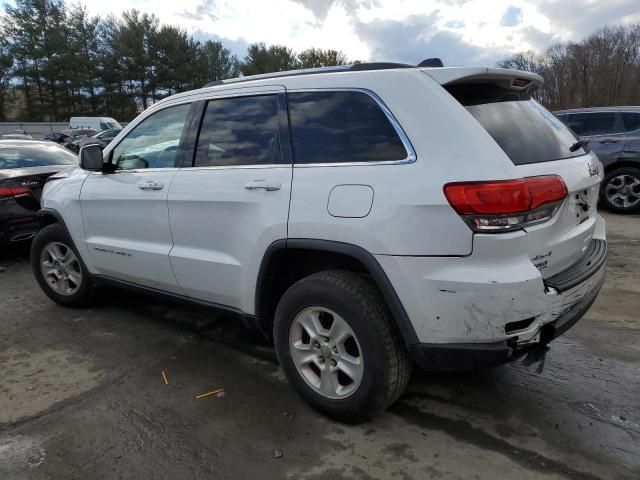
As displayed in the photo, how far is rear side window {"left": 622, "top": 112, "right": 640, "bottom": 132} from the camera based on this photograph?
782 centimetres

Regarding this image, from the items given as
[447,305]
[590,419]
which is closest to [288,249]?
[447,305]

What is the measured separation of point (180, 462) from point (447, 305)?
60.1 inches

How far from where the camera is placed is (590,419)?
2.62m

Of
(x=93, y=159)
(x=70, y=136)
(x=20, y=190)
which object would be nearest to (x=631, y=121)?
(x=93, y=159)

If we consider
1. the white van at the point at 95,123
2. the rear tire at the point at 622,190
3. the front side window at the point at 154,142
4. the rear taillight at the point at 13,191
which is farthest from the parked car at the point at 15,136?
the rear tire at the point at 622,190

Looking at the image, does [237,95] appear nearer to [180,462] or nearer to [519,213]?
[519,213]

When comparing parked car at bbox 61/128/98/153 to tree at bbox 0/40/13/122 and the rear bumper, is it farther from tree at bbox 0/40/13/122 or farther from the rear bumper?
the rear bumper

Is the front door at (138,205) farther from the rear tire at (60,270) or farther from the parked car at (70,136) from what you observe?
the parked car at (70,136)

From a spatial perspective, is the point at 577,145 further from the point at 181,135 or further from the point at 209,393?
the point at 209,393

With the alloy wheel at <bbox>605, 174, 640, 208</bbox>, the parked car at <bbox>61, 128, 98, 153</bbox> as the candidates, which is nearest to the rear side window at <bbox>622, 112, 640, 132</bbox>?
the alloy wheel at <bbox>605, 174, 640, 208</bbox>

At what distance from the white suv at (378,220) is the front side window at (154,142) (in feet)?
0.13

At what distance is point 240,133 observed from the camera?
9.91ft

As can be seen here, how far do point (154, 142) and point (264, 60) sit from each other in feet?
195

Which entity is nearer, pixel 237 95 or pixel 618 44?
pixel 237 95
